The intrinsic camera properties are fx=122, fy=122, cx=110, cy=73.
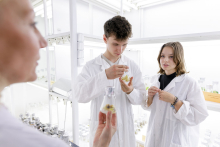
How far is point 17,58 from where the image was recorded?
20 centimetres

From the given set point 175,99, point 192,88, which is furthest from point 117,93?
point 192,88

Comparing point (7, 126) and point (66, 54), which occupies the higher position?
point (66, 54)

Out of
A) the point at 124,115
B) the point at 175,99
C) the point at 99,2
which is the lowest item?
the point at 124,115

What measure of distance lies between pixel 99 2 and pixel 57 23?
799mm

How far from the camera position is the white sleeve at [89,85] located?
926 millimetres

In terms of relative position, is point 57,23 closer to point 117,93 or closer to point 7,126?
point 117,93

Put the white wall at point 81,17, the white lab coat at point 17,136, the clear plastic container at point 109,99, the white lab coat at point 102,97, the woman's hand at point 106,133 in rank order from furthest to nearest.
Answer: the white wall at point 81,17 < the white lab coat at point 102,97 < the clear plastic container at point 109,99 < the woman's hand at point 106,133 < the white lab coat at point 17,136

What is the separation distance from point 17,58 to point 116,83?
37.4 inches

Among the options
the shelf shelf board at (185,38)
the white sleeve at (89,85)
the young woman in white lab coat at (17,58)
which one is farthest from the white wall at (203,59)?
the young woman in white lab coat at (17,58)

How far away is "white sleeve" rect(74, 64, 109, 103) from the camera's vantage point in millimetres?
926

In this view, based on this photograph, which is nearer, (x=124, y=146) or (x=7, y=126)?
(x=7, y=126)

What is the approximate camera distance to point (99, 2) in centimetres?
Result: 183

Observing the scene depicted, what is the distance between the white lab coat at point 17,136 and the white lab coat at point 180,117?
1.05 m

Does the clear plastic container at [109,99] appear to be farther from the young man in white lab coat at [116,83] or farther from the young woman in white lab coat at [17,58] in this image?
the young woman in white lab coat at [17,58]
